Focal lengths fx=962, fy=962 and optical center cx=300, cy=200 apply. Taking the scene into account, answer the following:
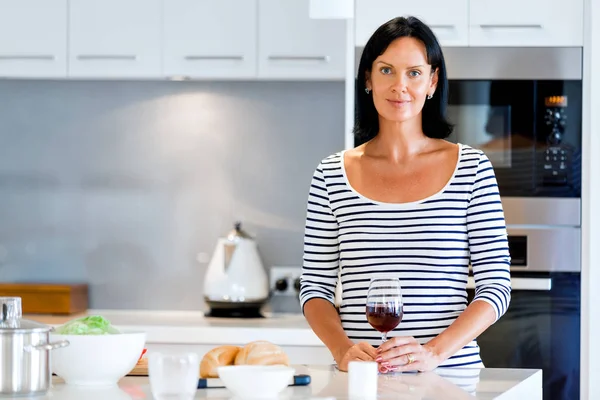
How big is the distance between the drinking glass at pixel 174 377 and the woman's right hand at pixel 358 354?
1.49ft

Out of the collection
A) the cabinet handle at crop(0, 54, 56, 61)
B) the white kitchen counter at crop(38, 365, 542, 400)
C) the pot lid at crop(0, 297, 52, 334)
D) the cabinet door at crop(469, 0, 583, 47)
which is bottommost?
the white kitchen counter at crop(38, 365, 542, 400)

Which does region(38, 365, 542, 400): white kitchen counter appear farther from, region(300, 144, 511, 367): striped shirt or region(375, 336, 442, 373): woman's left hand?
region(300, 144, 511, 367): striped shirt

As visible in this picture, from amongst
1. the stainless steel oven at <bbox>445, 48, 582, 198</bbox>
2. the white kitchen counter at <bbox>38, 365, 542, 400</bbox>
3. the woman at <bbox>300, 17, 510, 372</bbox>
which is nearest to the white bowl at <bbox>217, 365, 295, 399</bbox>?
the white kitchen counter at <bbox>38, 365, 542, 400</bbox>

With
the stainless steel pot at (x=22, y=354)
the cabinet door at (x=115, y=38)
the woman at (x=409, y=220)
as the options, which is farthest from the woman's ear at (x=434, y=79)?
the cabinet door at (x=115, y=38)

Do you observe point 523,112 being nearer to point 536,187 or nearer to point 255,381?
point 536,187

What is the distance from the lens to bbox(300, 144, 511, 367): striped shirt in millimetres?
1940

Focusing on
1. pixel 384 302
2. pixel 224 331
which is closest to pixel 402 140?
pixel 384 302

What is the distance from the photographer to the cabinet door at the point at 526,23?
121 inches

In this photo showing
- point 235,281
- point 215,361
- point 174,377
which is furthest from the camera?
point 235,281

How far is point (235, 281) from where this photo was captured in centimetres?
347

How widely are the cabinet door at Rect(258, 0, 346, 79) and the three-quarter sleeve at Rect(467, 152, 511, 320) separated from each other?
1.46 metres

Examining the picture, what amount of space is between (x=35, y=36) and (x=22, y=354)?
2179 mm

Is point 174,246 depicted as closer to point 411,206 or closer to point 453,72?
point 453,72

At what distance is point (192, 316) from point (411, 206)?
1.85m
